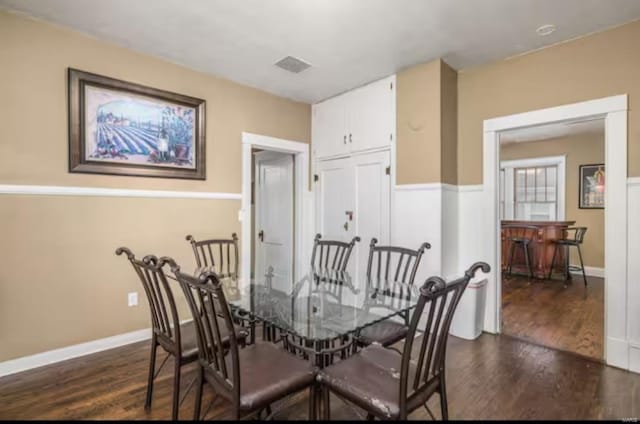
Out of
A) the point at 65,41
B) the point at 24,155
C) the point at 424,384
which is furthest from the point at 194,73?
the point at 424,384

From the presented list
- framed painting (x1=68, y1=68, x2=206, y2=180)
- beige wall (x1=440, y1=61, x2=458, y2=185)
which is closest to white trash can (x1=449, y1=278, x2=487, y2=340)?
beige wall (x1=440, y1=61, x2=458, y2=185)

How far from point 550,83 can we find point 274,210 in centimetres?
340

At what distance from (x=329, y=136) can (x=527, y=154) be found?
5.00 meters

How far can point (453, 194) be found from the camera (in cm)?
335

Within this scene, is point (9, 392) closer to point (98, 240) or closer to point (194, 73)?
point (98, 240)

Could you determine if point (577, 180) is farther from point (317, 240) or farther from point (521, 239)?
point (317, 240)

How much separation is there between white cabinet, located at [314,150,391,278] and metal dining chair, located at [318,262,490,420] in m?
1.88

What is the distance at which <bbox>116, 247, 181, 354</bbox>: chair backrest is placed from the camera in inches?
64.5

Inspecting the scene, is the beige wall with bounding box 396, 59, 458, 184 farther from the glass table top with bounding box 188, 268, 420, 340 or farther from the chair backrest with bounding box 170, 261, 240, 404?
the chair backrest with bounding box 170, 261, 240, 404

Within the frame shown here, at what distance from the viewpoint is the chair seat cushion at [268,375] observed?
143cm

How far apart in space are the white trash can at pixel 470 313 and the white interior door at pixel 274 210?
6.69ft

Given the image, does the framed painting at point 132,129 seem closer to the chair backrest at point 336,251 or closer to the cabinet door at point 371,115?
the chair backrest at point 336,251

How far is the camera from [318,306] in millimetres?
2143

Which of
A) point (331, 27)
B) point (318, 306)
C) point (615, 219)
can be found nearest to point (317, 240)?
point (318, 306)
